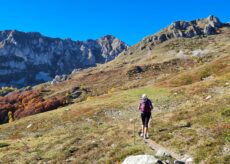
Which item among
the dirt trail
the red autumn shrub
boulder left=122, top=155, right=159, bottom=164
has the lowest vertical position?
the dirt trail

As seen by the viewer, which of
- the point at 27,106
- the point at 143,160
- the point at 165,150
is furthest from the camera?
the point at 27,106

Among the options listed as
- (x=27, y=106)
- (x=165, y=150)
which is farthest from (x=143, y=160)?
(x=27, y=106)

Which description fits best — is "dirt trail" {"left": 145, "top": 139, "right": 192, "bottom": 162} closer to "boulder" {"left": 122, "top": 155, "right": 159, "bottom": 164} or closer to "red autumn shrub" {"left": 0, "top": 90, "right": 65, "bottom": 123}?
"boulder" {"left": 122, "top": 155, "right": 159, "bottom": 164}

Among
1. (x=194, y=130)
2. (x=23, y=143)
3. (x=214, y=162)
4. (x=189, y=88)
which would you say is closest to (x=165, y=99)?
(x=189, y=88)

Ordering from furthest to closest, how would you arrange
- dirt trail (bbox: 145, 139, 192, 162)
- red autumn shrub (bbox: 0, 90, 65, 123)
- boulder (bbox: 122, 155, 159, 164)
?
red autumn shrub (bbox: 0, 90, 65, 123) → dirt trail (bbox: 145, 139, 192, 162) → boulder (bbox: 122, 155, 159, 164)

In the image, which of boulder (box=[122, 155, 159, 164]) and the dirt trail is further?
the dirt trail

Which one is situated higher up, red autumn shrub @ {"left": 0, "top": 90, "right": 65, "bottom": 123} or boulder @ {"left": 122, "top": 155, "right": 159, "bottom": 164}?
red autumn shrub @ {"left": 0, "top": 90, "right": 65, "bottom": 123}

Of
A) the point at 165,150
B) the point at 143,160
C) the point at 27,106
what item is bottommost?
the point at 165,150

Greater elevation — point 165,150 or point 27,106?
point 27,106

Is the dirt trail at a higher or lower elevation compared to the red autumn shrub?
lower

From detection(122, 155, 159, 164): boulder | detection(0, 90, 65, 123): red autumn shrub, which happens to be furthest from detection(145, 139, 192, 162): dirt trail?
detection(0, 90, 65, 123): red autumn shrub

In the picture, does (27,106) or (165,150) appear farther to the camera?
(27,106)

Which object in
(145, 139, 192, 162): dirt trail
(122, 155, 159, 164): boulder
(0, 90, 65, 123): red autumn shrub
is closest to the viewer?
(122, 155, 159, 164): boulder

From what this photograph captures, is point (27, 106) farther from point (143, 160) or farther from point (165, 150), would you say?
point (143, 160)
